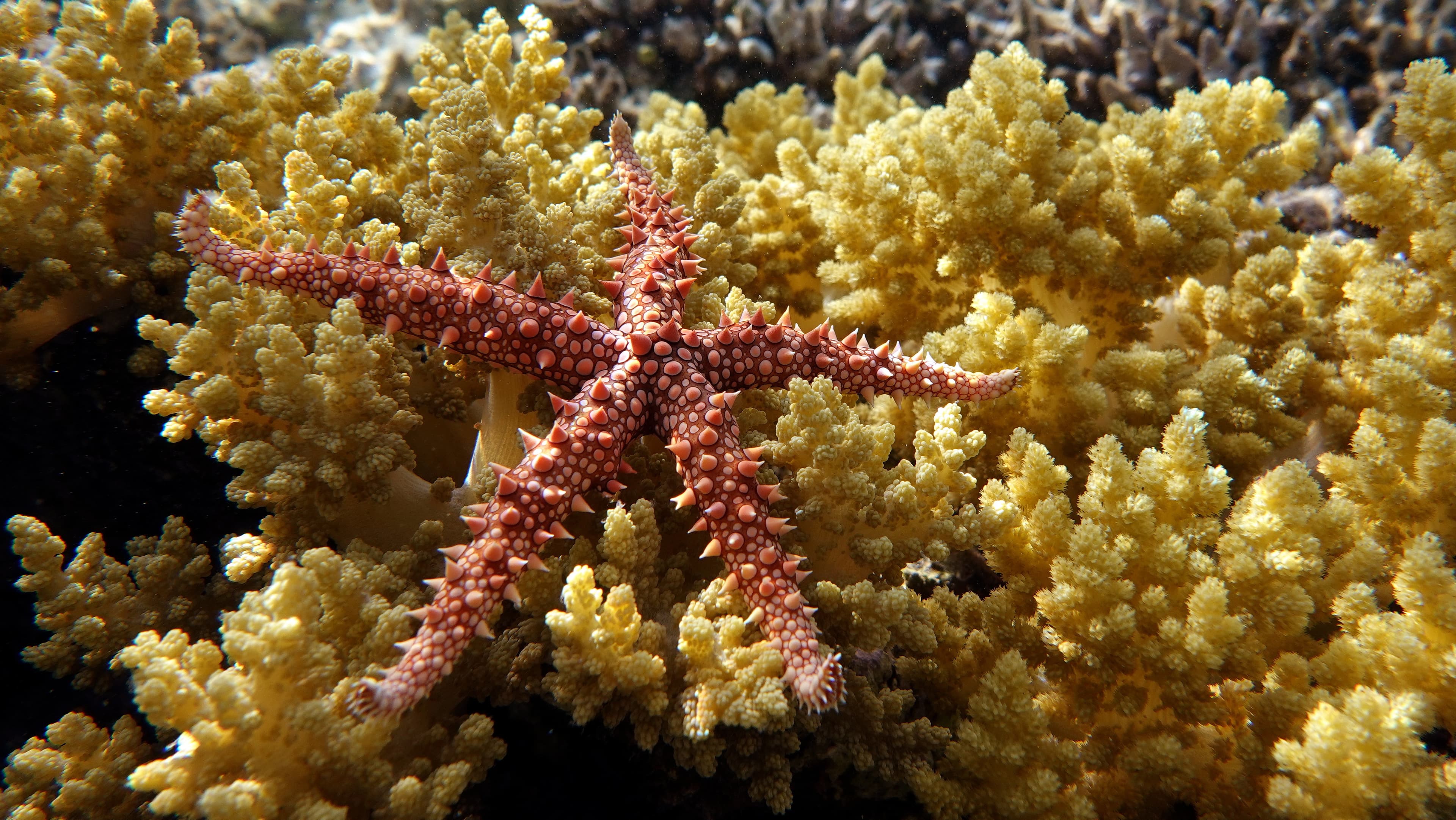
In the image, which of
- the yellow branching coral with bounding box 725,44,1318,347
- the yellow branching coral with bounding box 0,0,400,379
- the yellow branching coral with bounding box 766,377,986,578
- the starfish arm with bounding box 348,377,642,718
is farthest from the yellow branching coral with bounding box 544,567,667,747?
the yellow branching coral with bounding box 0,0,400,379

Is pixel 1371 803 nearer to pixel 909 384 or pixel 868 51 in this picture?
pixel 909 384

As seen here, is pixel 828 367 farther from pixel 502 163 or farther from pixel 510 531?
pixel 502 163

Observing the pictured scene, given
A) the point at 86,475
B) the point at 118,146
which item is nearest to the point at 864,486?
the point at 86,475

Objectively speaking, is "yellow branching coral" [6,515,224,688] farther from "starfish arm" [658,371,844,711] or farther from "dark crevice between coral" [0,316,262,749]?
"starfish arm" [658,371,844,711]

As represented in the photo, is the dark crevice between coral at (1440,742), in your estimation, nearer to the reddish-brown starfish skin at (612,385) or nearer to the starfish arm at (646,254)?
the reddish-brown starfish skin at (612,385)

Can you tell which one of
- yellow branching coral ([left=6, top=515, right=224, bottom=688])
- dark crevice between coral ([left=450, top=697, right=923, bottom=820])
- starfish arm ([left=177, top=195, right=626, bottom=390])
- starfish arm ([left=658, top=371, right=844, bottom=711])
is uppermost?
starfish arm ([left=177, top=195, right=626, bottom=390])

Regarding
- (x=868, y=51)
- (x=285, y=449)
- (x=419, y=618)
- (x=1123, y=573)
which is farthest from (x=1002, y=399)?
(x=868, y=51)
